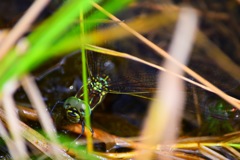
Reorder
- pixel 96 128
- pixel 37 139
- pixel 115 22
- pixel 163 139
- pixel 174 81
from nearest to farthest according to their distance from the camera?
pixel 174 81 → pixel 163 139 → pixel 37 139 → pixel 115 22 → pixel 96 128

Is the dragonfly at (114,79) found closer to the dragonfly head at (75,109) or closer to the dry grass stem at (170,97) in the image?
the dragonfly head at (75,109)

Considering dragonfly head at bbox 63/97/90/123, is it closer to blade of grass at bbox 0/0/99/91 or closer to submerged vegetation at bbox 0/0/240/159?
submerged vegetation at bbox 0/0/240/159

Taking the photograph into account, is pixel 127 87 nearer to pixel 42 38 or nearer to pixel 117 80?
pixel 117 80

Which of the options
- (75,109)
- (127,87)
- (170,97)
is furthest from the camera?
(127,87)

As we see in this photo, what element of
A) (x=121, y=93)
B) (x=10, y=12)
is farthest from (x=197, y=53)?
(x=10, y=12)

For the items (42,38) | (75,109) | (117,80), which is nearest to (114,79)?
(117,80)

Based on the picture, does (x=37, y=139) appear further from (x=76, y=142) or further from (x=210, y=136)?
(x=210, y=136)
